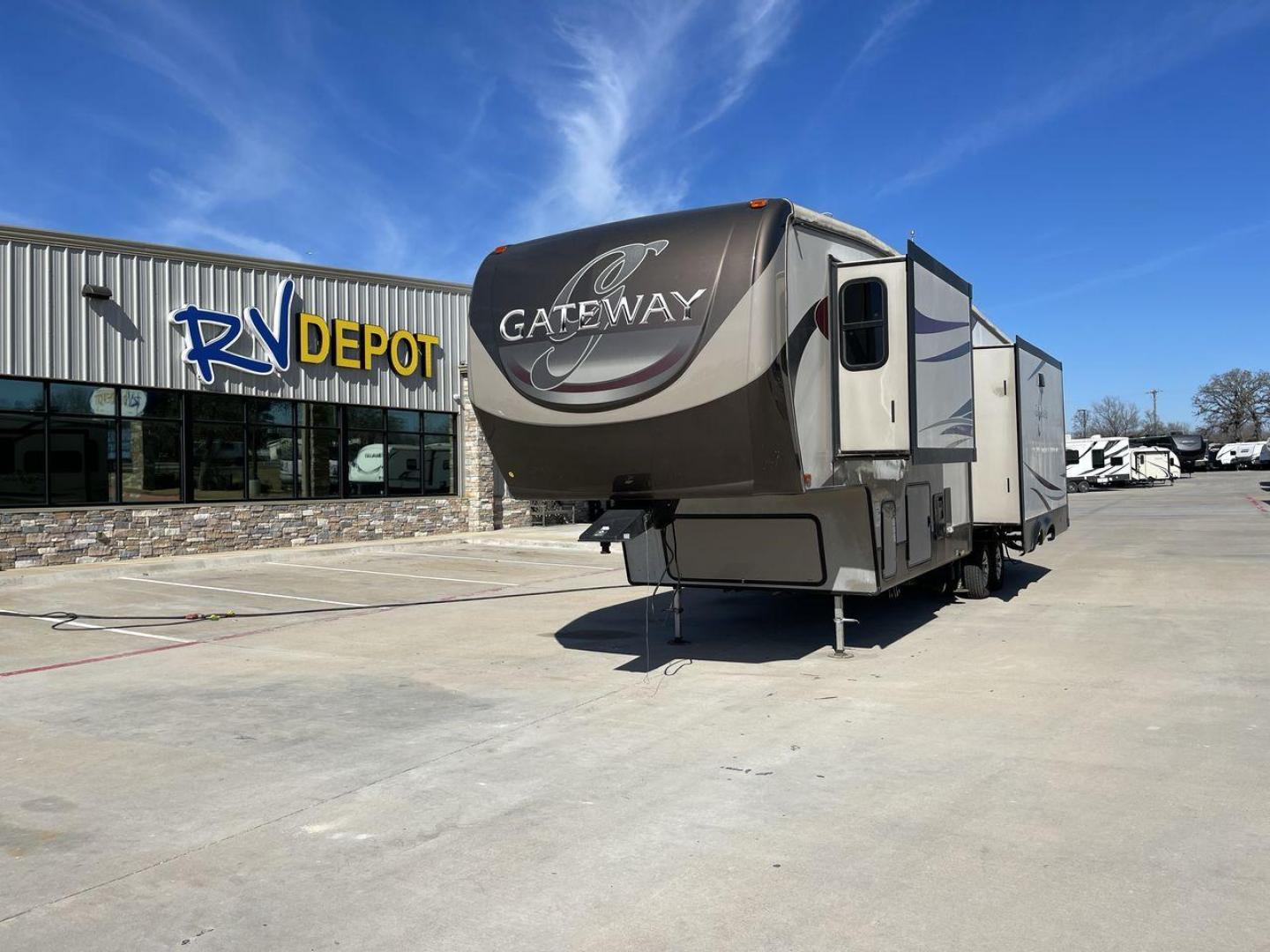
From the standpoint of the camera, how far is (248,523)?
2009 centimetres

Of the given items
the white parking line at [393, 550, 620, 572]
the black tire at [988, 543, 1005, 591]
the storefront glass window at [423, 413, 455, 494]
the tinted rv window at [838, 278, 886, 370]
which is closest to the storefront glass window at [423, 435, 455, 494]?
the storefront glass window at [423, 413, 455, 494]

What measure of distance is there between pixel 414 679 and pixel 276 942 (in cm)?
467

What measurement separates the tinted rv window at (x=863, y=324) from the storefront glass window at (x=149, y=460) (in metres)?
14.9

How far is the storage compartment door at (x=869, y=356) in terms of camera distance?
7906 mm

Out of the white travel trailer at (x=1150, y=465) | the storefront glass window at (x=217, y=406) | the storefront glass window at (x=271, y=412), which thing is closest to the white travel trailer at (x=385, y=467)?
the storefront glass window at (x=271, y=412)

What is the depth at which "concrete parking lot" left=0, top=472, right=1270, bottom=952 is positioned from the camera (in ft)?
12.5

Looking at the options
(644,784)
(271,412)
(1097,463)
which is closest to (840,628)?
(644,784)

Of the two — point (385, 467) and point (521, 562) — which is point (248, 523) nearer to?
point (385, 467)

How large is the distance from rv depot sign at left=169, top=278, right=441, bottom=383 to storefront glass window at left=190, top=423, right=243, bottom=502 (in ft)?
3.42

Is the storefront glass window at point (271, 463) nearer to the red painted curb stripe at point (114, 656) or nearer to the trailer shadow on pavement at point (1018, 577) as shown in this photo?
the red painted curb stripe at point (114, 656)

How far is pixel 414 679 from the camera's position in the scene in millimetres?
8305

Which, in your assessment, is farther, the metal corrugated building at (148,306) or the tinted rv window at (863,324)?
the metal corrugated building at (148,306)

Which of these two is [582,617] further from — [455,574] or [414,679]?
[455,574]

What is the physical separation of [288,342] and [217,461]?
2886 mm
